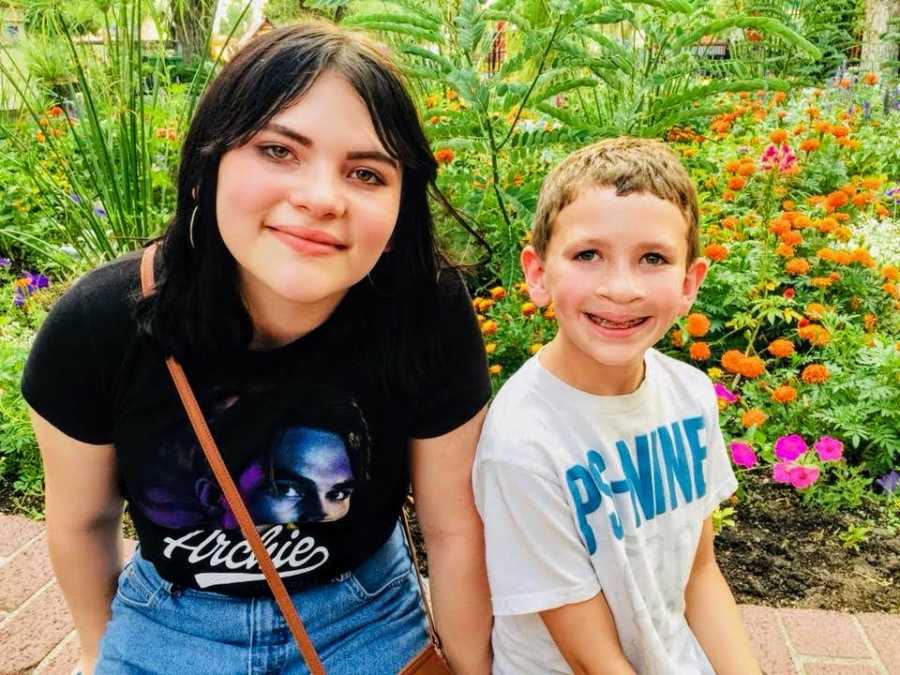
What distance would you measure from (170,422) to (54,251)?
256cm

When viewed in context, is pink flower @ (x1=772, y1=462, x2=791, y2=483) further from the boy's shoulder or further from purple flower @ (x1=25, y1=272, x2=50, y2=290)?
purple flower @ (x1=25, y1=272, x2=50, y2=290)

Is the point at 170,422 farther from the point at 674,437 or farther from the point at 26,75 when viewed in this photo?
the point at 26,75

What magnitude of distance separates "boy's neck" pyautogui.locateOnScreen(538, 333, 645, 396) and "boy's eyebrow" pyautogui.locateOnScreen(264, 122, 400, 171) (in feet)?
1.36

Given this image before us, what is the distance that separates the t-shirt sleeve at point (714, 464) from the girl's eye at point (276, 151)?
0.85 metres

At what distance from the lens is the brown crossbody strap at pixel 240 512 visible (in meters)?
1.24

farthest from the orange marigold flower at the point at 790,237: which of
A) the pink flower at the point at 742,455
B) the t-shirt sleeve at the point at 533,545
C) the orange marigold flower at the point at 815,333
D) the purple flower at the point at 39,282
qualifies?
the purple flower at the point at 39,282

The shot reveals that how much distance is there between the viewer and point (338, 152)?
1.13m

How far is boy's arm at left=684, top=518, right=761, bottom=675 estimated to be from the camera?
1429 mm

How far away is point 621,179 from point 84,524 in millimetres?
1141

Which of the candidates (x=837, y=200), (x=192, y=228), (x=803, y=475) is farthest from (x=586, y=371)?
(x=837, y=200)

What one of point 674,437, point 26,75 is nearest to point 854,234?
point 674,437

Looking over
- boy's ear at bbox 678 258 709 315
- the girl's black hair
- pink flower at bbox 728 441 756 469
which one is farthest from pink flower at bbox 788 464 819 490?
the girl's black hair

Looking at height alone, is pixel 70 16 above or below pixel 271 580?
above

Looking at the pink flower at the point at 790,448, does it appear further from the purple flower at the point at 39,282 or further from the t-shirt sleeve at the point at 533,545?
the purple flower at the point at 39,282
